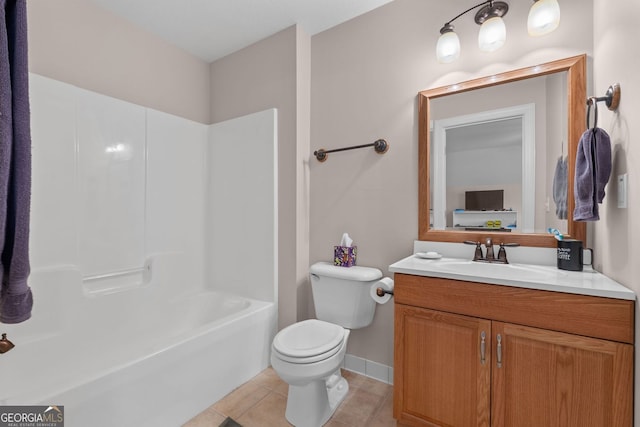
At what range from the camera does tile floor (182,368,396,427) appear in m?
1.58

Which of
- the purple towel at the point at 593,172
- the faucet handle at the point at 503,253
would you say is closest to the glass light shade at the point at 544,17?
the purple towel at the point at 593,172

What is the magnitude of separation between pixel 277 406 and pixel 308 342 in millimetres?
472

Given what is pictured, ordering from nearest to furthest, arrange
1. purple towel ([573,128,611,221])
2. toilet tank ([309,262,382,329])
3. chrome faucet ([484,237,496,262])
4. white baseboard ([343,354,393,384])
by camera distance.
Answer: purple towel ([573,128,611,221])
chrome faucet ([484,237,496,262])
toilet tank ([309,262,382,329])
white baseboard ([343,354,393,384])

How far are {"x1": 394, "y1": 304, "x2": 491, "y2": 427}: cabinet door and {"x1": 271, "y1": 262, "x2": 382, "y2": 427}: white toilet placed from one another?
0.36 meters

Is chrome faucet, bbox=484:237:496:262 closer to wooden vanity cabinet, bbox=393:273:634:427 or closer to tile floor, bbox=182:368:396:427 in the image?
wooden vanity cabinet, bbox=393:273:634:427

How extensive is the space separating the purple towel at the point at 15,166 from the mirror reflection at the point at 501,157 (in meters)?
1.77

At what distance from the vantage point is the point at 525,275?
1.24m

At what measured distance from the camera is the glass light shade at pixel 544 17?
1.35 metres

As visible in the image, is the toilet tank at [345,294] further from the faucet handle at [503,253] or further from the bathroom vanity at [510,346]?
the faucet handle at [503,253]

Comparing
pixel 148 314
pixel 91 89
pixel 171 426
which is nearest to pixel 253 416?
pixel 171 426

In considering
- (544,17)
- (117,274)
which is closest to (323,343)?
(117,274)

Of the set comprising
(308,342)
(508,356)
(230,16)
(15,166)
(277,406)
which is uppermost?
(230,16)

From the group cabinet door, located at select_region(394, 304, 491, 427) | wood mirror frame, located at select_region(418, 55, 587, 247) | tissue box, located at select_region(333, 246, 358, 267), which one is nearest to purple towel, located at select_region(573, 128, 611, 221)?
wood mirror frame, located at select_region(418, 55, 587, 247)

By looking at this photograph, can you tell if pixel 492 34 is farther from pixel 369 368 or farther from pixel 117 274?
pixel 117 274
